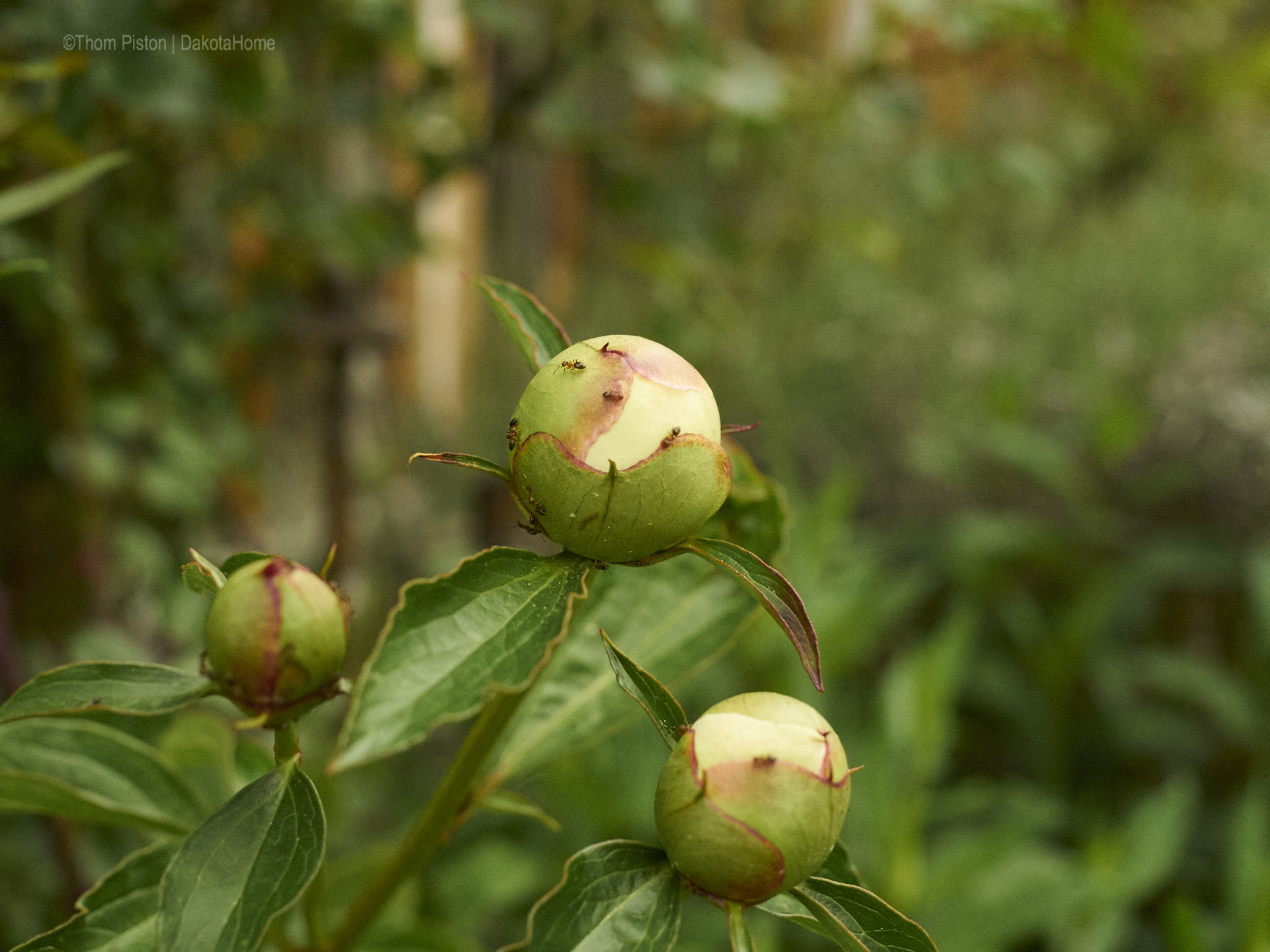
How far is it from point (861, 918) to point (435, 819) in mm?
132

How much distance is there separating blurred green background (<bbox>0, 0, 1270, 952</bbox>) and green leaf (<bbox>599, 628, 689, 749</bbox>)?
0.35ft

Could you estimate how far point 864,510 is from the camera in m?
1.73

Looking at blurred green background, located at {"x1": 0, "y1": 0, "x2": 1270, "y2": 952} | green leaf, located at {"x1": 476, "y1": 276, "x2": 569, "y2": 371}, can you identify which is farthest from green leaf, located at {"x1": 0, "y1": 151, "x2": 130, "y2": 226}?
green leaf, located at {"x1": 476, "y1": 276, "x2": 569, "y2": 371}

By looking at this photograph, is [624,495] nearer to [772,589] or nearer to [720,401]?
[772,589]

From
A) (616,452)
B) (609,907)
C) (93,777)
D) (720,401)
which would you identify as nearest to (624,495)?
(616,452)

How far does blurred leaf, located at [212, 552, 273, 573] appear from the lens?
0.86ft

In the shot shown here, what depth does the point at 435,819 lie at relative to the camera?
0.96 ft

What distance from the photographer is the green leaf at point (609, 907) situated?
0.25 m

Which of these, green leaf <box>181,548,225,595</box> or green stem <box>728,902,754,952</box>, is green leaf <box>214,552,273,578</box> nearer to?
green leaf <box>181,548,225,595</box>

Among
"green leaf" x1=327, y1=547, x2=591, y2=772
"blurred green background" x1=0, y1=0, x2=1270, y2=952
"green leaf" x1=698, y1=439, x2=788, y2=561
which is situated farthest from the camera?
"blurred green background" x1=0, y1=0, x2=1270, y2=952

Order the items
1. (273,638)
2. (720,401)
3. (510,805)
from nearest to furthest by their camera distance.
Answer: (273,638), (510,805), (720,401)

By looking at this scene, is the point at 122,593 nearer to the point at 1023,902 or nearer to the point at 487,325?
the point at 1023,902

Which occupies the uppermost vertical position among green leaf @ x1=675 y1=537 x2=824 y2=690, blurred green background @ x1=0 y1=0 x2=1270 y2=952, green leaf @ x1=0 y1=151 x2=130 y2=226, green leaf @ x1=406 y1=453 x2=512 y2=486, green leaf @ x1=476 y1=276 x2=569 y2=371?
green leaf @ x1=0 y1=151 x2=130 y2=226

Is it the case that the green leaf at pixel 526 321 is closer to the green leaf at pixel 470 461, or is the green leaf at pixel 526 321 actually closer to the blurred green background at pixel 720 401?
the green leaf at pixel 470 461
